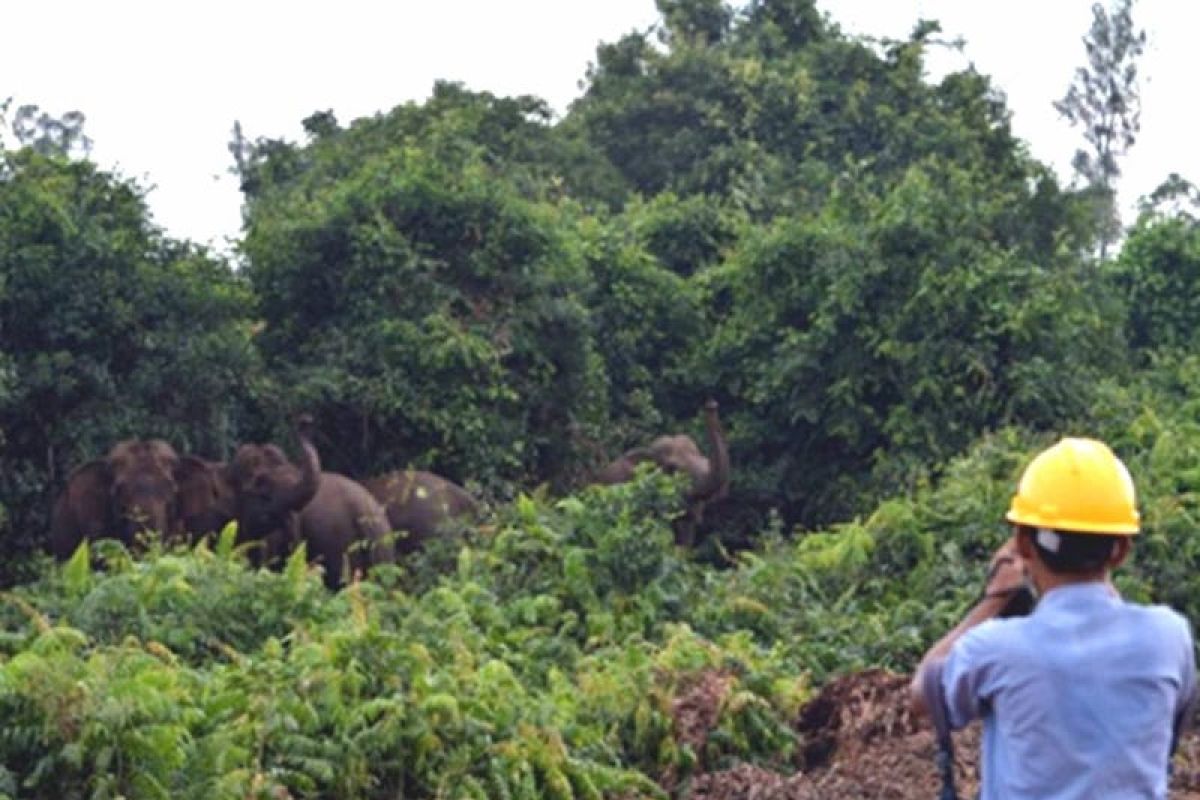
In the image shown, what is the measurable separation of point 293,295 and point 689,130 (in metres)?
12.3

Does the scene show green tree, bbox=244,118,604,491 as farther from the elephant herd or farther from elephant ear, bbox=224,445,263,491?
elephant ear, bbox=224,445,263,491

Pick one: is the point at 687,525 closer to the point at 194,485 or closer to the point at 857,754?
the point at 194,485

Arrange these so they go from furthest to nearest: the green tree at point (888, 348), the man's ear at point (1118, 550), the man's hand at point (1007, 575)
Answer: the green tree at point (888, 348), the man's hand at point (1007, 575), the man's ear at point (1118, 550)

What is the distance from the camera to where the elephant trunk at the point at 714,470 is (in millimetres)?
21734

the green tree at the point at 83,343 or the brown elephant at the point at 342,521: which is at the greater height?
the green tree at the point at 83,343

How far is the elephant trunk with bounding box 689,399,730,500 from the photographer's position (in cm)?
2173

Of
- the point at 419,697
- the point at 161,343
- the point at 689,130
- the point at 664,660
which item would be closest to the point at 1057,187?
the point at 689,130

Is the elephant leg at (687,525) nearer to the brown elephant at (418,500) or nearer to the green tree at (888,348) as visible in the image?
the green tree at (888,348)

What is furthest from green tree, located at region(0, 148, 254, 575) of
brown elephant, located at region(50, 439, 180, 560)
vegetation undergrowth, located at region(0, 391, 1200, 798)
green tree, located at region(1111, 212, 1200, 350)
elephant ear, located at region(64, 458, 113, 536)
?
green tree, located at region(1111, 212, 1200, 350)

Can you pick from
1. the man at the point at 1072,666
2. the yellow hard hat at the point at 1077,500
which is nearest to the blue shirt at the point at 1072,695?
the man at the point at 1072,666

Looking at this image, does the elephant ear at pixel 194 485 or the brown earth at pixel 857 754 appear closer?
the brown earth at pixel 857 754

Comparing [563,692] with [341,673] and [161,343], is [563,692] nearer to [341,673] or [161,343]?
[341,673]

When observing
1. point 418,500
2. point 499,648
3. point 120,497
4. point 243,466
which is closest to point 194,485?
point 243,466

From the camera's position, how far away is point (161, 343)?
767 inches
